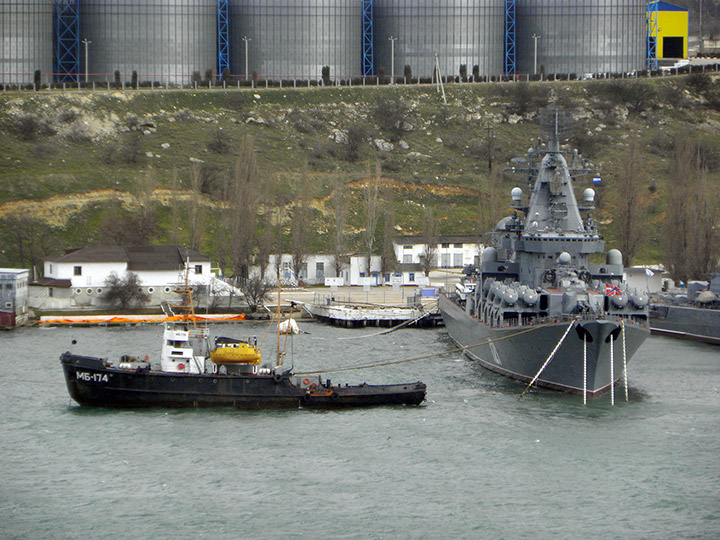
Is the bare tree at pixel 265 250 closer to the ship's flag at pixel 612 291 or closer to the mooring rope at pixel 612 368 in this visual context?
the ship's flag at pixel 612 291

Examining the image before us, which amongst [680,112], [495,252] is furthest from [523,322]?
[680,112]

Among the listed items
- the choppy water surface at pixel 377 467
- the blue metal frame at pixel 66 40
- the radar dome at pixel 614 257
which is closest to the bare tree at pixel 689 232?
the radar dome at pixel 614 257

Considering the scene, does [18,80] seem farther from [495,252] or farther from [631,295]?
[631,295]

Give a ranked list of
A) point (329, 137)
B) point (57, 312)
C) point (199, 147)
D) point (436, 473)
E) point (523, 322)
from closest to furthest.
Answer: point (436, 473) → point (523, 322) → point (57, 312) → point (199, 147) → point (329, 137)

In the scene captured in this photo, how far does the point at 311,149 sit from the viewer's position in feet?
429

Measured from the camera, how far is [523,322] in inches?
2285

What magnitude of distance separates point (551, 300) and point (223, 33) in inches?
4145

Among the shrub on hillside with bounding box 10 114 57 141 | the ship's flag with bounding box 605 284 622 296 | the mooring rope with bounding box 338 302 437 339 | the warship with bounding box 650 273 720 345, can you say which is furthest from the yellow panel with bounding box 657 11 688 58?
the ship's flag with bounding box 605 284 622 296

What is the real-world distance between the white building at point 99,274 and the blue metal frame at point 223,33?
217 ft

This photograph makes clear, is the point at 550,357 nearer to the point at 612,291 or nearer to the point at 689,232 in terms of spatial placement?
the point at 612,291

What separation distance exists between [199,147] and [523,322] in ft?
248

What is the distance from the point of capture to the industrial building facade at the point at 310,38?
14475 cm

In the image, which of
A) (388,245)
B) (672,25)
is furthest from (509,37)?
Result: (388,245)

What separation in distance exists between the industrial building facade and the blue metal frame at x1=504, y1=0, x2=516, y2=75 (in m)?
0.18
